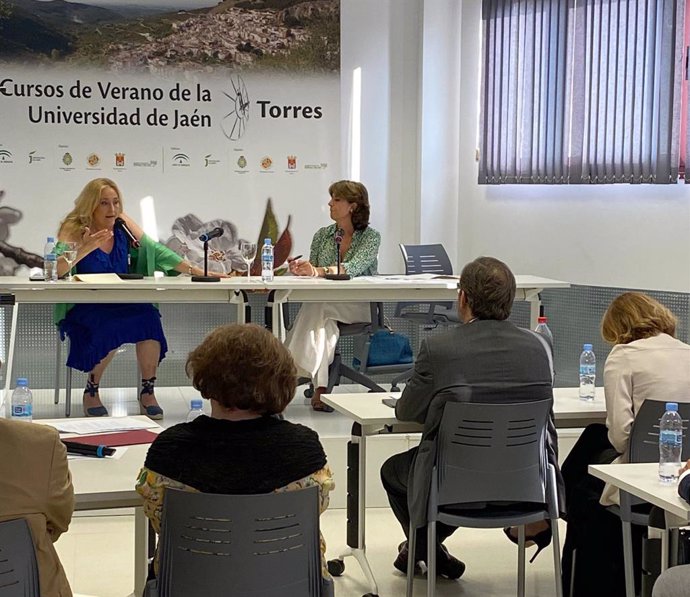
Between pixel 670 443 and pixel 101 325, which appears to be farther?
pixel 101 325

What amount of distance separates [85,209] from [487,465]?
3.15 m

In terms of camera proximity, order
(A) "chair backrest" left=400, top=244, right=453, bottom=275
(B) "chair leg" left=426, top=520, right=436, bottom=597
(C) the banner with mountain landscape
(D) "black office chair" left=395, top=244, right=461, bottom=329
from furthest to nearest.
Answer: (C) the banner with mountain landscape
(A) "chair backrest" left=400, top=244, right=453, bottom=275
(D) "black office chair" left=395, top=244, right=461, bottom=329
(B) "chair leg" left=426, top=520, right=436, bottom=597

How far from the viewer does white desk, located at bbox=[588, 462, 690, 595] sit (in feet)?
8.46

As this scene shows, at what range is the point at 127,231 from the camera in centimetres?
587

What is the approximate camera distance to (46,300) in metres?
5.25

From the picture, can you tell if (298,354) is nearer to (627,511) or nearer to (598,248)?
(598,248)

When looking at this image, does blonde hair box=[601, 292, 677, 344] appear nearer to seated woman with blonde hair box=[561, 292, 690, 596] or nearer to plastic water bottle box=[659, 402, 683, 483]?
seated woman with blonde hair box=[561, 292, 690, 596]

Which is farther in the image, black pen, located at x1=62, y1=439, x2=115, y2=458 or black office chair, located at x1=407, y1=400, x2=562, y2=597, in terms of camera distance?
black office chair, located at x1=407, y1=400, x2=562, y2=597

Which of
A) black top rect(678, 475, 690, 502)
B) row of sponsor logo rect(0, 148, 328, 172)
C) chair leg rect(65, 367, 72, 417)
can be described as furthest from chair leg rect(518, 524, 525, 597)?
row of sponsor logo rect(0, 148, 328, 172)

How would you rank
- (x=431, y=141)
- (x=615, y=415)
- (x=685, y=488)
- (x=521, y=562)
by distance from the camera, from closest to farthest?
(x=685, y=488) < (x=615, y=415) < (x=521, y=562) < (x=431, y=141)

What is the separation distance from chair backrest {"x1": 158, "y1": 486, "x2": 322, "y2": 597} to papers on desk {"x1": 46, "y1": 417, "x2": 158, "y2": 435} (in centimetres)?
100

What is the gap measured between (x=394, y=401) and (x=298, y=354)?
2108 millimetres

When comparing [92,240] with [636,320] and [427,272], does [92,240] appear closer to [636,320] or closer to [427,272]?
[427,272]

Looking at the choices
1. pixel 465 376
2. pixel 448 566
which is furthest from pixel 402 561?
pixel 465 376
